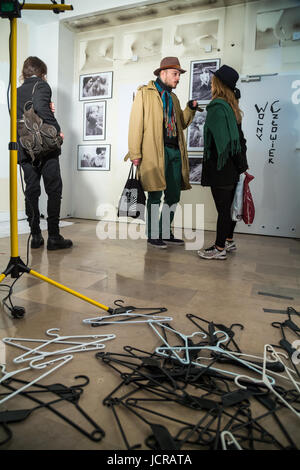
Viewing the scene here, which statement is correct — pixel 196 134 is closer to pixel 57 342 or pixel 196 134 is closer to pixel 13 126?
pixel 13 126

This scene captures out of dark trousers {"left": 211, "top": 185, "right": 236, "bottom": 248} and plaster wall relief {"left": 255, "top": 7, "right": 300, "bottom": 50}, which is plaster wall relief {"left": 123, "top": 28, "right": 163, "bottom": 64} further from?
dark trousers {"left": 211, "top": 185, "right": 236, "bottom": 248}

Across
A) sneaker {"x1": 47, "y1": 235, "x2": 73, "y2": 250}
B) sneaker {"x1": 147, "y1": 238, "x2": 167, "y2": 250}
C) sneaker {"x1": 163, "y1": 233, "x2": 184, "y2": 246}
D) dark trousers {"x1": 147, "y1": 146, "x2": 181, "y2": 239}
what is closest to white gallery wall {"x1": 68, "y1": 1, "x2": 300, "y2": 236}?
sneaker {"x1": 163, "y1": 233, "x2": 184, "y2": 246}

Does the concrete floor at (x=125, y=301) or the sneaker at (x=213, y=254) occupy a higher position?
the sneaker at (x=213, y=254)

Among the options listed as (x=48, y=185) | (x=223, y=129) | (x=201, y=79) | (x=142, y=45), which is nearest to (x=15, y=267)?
(x=48, y=185)

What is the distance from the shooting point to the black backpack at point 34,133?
8.05ft

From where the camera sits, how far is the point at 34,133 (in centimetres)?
246

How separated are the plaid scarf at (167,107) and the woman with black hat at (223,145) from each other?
1.70 feet

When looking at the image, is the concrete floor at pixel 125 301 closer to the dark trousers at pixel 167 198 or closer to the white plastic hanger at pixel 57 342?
the white plastic hanger at pixel 57 342

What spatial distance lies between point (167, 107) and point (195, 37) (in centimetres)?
181

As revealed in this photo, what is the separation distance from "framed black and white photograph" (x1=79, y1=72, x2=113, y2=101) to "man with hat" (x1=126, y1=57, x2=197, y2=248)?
1901 mm

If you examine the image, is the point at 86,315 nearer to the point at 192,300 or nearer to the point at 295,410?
the point at 192,300

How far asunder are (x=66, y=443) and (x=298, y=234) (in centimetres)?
374

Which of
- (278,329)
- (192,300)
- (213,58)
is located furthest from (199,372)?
(213,58)

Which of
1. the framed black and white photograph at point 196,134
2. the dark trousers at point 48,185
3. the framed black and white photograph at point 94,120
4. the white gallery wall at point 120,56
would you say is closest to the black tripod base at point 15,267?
the dark trousers at point 48,185
